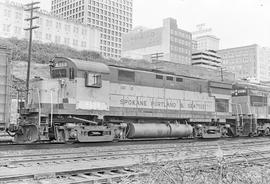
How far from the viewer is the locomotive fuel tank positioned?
14781 mm

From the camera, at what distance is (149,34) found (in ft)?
338

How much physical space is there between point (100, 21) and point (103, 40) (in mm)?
9597

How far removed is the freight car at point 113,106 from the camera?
12.8 meters

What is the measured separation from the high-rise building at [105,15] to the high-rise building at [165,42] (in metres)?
18.5

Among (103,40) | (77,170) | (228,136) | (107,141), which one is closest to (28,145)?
(107,141)

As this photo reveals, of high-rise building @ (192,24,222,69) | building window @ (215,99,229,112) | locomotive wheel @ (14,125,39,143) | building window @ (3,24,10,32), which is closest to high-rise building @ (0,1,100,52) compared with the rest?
building window @ (3,24,10,32)

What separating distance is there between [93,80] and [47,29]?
66131 mm

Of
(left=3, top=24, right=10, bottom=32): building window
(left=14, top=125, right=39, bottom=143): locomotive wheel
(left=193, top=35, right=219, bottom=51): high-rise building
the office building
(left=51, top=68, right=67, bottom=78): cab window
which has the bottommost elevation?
(left=14, top=125, right=39, bottom=143): locomotive wheel

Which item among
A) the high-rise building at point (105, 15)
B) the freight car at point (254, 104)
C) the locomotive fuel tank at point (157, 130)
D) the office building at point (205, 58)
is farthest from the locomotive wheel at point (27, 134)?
the office building at point (205, 58)

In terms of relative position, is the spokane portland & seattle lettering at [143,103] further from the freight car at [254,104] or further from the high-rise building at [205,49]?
the high-rise building at [205,49]

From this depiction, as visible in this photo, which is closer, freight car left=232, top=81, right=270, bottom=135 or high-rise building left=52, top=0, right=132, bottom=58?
freight car left=232, top=81, right=270, bottom=135

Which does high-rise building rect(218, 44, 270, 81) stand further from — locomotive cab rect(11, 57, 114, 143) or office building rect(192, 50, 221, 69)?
locomotive cab rect(11, 57, 114, 143)

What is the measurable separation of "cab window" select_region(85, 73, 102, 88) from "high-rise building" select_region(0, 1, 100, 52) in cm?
5806

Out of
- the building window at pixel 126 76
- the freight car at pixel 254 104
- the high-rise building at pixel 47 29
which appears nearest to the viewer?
the building window at pixel 126 76
